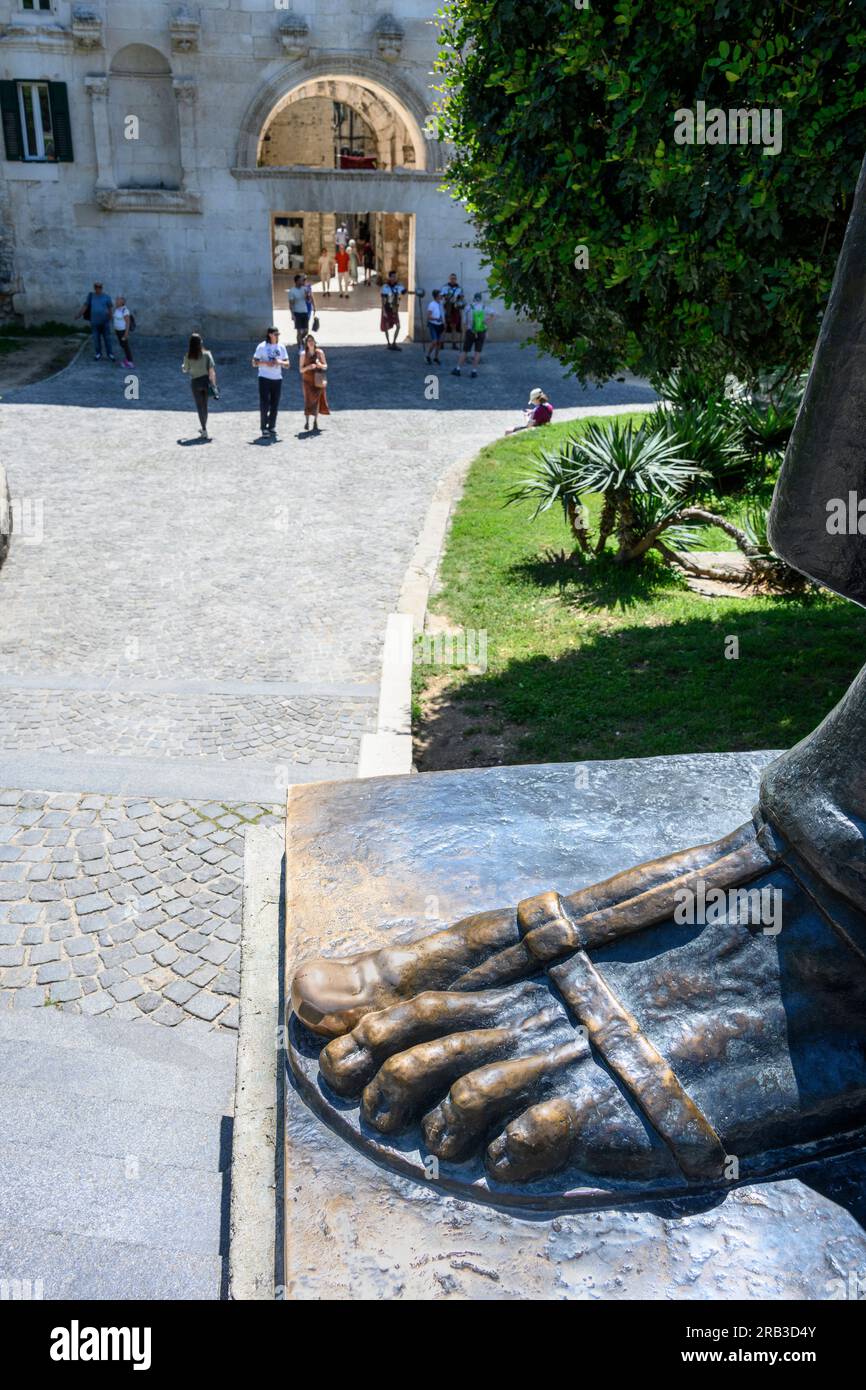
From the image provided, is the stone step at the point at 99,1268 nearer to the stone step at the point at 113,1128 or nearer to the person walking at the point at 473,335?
the stone step at the point at 113,1128

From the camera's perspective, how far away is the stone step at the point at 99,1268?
3549mm

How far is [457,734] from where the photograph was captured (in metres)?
7.36

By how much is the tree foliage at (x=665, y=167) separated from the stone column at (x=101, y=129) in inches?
763

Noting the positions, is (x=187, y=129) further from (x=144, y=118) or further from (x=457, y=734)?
(x=457, y=734)

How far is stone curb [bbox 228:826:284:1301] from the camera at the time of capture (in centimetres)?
247

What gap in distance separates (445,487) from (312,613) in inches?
208

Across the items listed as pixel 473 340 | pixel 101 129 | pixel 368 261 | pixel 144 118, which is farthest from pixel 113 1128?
pixel 368 261

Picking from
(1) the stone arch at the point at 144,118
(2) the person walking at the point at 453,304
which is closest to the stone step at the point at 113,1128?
(2) the person walking at the point at 453,304

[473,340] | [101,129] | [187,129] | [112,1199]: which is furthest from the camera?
[187,129]

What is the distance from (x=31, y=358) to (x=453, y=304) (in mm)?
9170

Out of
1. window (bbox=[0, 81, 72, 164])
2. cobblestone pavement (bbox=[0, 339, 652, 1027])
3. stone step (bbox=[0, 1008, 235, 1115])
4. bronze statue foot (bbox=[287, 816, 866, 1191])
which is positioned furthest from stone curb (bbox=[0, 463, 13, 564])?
window (bbox=[0, 81, 72, 164])

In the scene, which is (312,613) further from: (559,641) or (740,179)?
(740,179)
